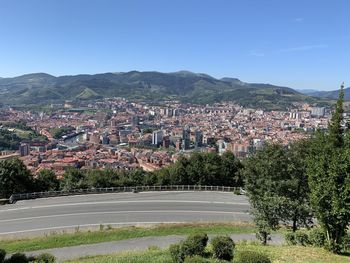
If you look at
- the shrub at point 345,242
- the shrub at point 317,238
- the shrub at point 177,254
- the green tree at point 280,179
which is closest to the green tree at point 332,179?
the shrub at point 345,242

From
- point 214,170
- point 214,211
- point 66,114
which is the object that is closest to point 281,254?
point 214,211

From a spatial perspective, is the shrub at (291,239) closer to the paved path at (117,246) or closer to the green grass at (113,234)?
the paved path at (117,246)

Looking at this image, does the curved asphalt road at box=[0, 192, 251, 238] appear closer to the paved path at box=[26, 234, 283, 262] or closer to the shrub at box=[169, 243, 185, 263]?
the paved path at box=[26, 234, 283, 262]

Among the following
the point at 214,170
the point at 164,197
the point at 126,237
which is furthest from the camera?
the point at 214,170

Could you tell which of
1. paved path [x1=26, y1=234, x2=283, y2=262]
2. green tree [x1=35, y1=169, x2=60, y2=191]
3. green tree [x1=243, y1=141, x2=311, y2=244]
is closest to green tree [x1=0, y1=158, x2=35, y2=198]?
green tree [x1=35, y1=169, x2=60, y2=191]

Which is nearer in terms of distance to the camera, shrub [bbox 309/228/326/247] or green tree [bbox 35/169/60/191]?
shrub [bbox 309/228/326/247]

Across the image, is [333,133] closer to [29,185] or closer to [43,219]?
[43,219]
